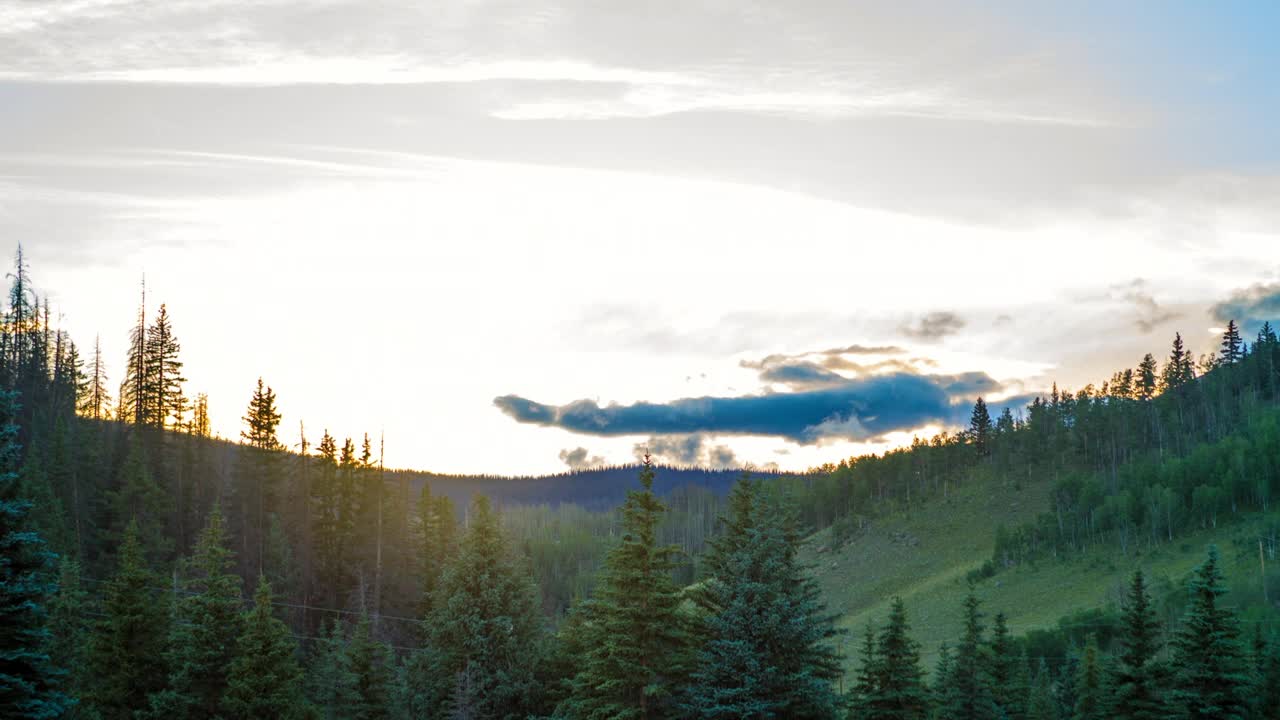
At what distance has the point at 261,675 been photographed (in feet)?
160

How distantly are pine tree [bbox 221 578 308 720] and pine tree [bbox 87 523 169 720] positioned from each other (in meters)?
4.21

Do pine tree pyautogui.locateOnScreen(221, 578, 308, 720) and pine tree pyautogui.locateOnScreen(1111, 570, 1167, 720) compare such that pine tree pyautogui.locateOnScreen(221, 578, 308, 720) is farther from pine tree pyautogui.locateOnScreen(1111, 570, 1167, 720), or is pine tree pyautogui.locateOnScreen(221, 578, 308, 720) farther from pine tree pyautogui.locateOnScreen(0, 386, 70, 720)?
pine tree pyautogui.locateOnScreen(1111, 570, 1167, 720)

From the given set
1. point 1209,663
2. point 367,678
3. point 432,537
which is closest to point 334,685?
point 367,678

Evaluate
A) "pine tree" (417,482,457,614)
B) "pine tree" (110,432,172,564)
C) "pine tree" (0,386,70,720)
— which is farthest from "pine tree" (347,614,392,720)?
"pine tree" (110,432,172,564)

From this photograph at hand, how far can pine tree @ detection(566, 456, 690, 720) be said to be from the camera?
44.4 metres

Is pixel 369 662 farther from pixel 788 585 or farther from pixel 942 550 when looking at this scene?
pixel 942 550

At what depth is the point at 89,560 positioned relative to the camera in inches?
3260

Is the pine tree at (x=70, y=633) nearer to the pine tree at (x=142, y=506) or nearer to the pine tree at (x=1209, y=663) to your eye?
the pine tree at (x=142, y=506)

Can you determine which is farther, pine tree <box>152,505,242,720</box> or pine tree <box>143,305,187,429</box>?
pine tree <box>143,305,187,429</box>

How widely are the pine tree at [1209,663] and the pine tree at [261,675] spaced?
1682 inches

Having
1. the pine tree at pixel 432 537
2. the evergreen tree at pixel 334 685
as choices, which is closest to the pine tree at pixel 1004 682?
the evergreen tree at pixel 334 685

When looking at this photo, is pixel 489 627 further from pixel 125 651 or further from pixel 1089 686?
pixel 1089 686

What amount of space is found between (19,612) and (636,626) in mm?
23177

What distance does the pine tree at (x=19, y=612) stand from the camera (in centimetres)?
2989
